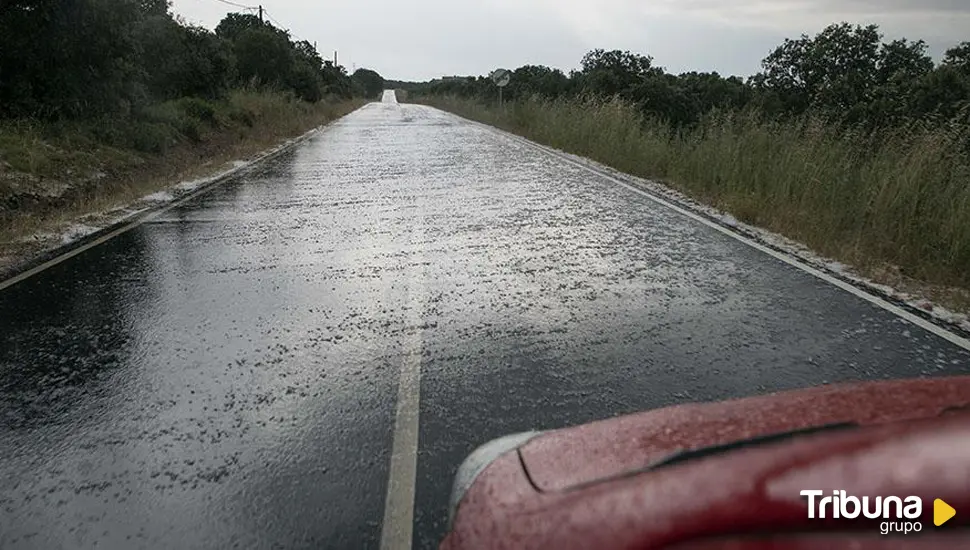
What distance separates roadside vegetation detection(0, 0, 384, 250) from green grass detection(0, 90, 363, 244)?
1.2 inches

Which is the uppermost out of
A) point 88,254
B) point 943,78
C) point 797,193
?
point 943,78

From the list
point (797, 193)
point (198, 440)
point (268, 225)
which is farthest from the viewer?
point (797, 193)

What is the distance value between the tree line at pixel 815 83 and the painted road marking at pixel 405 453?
19.2 m

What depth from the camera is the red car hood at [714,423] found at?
56.1 inches

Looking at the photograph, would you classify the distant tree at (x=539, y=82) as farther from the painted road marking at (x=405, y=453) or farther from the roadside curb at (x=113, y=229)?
the painted road marking at (x=405, y=453)

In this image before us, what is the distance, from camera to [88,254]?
800 cm

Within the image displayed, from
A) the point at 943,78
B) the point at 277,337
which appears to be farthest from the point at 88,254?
the point at 943,78

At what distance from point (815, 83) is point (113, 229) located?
129ft

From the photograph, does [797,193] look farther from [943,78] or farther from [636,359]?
[943,78]

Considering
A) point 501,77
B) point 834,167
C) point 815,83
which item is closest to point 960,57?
point 815,83

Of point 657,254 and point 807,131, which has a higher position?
point 807,131

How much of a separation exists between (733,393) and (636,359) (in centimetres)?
72

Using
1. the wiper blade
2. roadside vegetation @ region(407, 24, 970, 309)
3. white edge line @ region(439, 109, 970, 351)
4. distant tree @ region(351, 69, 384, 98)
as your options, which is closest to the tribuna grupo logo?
the wiper blade

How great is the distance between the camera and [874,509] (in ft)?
3.84
